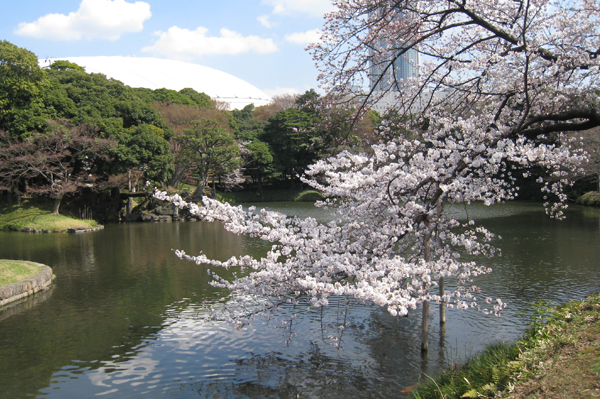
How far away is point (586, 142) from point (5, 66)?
29368 mm

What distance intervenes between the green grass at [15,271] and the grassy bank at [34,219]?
10.6 m

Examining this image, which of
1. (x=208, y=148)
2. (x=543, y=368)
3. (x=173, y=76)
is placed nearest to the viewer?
(x=543, y=368)

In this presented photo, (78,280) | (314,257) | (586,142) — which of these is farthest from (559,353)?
(586,142)

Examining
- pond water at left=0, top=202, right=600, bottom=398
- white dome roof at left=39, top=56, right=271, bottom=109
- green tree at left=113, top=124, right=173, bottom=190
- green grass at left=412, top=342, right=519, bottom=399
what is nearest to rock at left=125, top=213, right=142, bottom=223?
green tree at left=113, top=124, right=173, bottom=190

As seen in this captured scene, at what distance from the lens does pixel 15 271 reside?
1009cm

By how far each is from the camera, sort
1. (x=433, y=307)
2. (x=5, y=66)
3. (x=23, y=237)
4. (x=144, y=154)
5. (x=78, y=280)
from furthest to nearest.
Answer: (x=144, y=154), (x=5, y=66), (x=23, y=237), (x=78, y=280), (x=433, y=307)

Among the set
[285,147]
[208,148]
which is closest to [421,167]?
[208,148]

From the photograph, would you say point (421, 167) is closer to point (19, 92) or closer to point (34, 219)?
point (34, 219)

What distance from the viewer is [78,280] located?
423 inches

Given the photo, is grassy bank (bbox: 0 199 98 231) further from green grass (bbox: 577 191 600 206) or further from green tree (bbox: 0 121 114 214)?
green grass (bbox: 577 191 600 206)

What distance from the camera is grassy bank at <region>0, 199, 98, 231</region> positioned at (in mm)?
20625

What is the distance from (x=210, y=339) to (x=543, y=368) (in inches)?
190

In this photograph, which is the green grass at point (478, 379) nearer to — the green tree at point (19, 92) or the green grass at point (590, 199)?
the green tree at point (19, 92)

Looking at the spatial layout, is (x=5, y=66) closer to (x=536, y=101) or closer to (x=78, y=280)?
(x=78, y=280)
